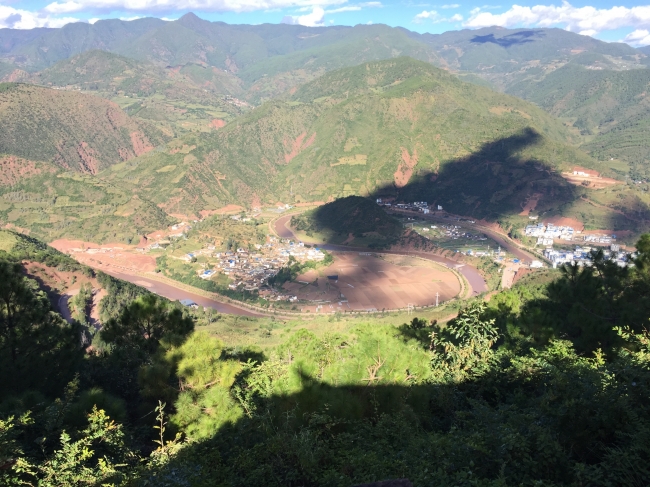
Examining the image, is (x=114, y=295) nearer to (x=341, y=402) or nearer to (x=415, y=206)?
(x=341, y=402)

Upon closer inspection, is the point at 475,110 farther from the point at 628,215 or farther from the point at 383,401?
the point at 383,401

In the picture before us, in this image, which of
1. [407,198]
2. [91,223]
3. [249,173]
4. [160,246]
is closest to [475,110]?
[407,198]

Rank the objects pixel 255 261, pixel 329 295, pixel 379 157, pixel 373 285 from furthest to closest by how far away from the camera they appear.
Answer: pixel 379 157, pixel 255 261, pixel 373 285, pixel 329 295

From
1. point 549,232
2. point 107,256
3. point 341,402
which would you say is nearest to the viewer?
point 341,402

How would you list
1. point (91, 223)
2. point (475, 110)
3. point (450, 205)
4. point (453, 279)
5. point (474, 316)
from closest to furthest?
point (474, 316), point (453, 279), point (91, 223), point (450, 205), point (475, 110)

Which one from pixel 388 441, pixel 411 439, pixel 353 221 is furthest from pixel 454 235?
pixel 411 439

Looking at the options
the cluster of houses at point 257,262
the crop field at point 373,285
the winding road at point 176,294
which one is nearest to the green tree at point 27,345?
the winding road at point 176,294

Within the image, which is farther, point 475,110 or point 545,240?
point 475,110
